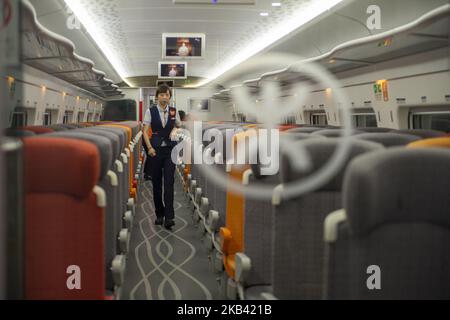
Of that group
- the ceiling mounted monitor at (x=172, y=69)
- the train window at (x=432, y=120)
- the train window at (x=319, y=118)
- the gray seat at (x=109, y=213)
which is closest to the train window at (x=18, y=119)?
the gray seat at (x=109, y=213)

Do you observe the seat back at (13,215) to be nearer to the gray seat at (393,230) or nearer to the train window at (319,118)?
the gray seat at (393,230)

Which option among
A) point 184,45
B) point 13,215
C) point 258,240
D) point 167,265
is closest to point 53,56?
point 167,265

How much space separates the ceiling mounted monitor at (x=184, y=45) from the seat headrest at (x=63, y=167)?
25.8ft

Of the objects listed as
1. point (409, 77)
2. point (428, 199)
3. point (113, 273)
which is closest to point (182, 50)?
point (409, 77)

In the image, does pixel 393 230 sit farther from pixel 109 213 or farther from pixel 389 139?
pixel 109 213

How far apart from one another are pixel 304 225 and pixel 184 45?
7927 millimetres

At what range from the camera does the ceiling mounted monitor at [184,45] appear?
9742mm

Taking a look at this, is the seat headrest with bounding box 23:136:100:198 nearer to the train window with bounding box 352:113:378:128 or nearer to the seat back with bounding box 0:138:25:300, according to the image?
the seat back with bounding box 0:138:25:300

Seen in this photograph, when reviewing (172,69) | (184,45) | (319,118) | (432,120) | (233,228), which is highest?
(172,69)

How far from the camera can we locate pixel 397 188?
1.82m

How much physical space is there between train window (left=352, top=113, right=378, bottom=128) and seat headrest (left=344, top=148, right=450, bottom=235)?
19.4 ft

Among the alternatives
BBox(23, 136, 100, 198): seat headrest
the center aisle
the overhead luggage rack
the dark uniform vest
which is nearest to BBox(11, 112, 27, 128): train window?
BBox(23, 136, 100, 198): seat headrest
